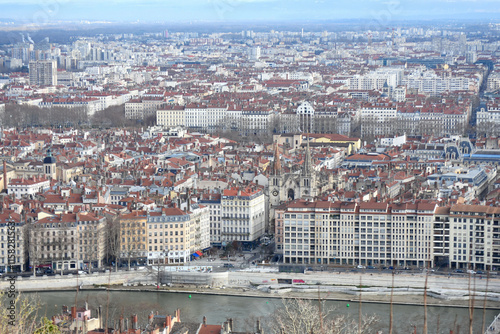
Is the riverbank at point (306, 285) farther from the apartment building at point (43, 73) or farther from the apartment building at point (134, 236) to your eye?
the apartment building at point (43, 73)

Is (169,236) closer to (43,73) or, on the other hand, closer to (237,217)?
(237,217)

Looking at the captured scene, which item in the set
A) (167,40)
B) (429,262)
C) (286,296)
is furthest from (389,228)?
(167,40)

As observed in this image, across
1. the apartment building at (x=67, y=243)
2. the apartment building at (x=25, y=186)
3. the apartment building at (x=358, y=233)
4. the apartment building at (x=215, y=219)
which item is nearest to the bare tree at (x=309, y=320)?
the apartment building at (x=358, y=233)

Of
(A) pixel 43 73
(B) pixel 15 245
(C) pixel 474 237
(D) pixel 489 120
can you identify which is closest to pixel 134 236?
(B) pixel 15 245

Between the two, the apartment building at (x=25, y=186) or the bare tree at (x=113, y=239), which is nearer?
the bare tree at (x=113, y=239)

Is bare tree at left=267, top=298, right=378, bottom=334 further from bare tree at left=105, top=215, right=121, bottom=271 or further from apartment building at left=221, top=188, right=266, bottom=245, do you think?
apartment building at left=221, top=188, right=266, bottom=245
